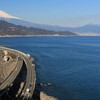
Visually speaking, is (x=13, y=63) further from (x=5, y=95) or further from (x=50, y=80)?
(x=5, y=95)

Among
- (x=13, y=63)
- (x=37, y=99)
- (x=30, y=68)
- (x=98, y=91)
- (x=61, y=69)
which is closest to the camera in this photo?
(x=37, y=99)

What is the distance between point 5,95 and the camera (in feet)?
95.8

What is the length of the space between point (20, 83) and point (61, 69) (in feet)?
62.3

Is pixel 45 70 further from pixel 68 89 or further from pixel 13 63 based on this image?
pixel 68 89

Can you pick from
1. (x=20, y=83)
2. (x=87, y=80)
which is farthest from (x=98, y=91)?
(x=20, y=83)

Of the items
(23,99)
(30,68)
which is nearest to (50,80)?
(30,68)

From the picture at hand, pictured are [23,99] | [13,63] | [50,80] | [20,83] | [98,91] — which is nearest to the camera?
[23,99]

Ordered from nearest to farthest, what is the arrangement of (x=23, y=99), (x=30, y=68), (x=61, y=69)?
(x=23, y=99) → (x=30, y=68) → (x=61, y=69)

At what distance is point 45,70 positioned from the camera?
51688 mm

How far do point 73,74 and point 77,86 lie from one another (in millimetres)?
8261

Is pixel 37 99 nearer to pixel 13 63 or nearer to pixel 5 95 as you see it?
pixel 5 95

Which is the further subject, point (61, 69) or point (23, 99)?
point (61, 69)

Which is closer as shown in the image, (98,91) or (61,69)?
(98,91)

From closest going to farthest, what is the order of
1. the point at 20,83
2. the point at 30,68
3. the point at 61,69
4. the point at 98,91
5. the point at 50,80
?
the point at 20,83, the point at 98,91, the point at 50,80, the point at 30,68, the point at 61,69
